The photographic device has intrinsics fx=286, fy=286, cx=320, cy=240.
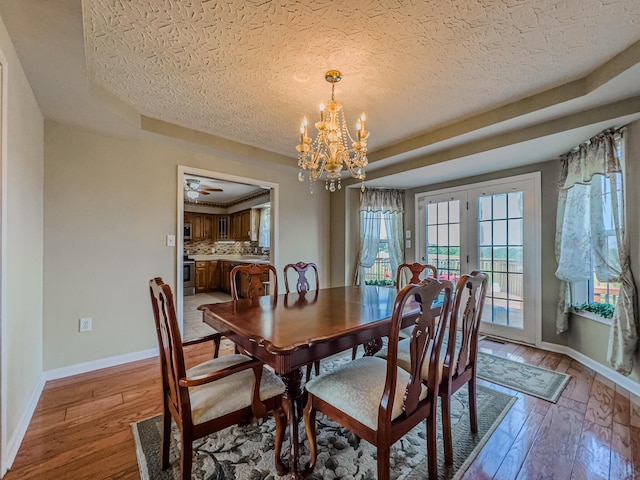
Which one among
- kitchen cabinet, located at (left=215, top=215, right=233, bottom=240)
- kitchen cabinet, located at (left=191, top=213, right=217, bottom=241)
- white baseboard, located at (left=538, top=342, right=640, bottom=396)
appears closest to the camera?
white baseboard, located at (left=538, top=342, right=640, bottom=396)

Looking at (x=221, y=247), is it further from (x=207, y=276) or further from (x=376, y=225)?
(x=376, y=225)

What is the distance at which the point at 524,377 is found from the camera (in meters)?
2.51

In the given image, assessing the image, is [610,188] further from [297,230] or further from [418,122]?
[297,230]

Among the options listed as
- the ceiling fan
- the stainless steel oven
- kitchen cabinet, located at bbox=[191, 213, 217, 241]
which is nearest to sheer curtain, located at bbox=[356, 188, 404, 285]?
the ceiling fan

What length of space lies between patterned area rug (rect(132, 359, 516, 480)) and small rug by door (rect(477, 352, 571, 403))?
0.60 meters

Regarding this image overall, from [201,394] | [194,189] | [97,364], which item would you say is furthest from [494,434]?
[194,189]

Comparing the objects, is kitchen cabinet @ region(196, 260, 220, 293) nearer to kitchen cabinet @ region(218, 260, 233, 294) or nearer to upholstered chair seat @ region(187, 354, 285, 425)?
kitchen cabinet @ region(218, 260, 233, 294)

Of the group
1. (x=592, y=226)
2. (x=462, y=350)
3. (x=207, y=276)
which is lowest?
(x=207, y=276)

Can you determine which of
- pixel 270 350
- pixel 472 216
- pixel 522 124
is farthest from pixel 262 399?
pixel 472 216

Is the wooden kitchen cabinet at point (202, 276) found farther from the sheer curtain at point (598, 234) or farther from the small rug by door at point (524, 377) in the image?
the sheer curtain at point (598, 234)

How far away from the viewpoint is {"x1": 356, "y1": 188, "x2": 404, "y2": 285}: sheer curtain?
450 centimetres

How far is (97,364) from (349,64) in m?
3.36

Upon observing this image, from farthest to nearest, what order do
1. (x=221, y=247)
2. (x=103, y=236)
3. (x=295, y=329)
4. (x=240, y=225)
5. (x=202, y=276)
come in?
1. (x=221, y=247)
2. (x=240, y=225)
3. (x=202, y=276)
4. (x=103, y=236)
5. (x=295, y=329)

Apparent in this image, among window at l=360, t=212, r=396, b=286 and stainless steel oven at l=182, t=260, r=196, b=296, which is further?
stainless steel oven at l=182, t=260, r=196, b=296
